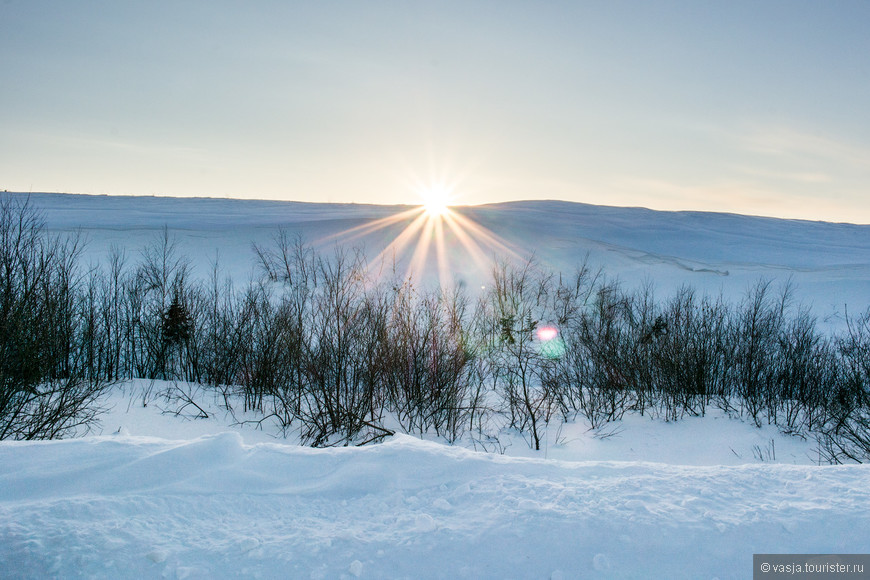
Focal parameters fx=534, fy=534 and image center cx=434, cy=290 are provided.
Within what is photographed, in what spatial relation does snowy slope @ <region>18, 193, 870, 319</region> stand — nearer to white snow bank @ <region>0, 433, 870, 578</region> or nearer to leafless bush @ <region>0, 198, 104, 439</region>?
leafless bush @ <region>0, 198, 104, 439</region>

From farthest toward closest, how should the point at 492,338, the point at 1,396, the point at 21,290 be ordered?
1. the point at 492,338
2. the point at 21,290
3. the point at 1,396

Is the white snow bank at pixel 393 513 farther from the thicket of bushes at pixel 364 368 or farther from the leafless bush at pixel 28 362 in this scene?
the leafless bush at pixel 28 362

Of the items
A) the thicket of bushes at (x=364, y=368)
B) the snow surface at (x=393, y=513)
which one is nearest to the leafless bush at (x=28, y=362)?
the thicket of bushes at (x=364, y=368)

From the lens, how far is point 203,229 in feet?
144

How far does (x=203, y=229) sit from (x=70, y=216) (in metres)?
13.5

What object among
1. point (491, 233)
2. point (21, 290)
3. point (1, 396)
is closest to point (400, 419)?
point (1, 396)

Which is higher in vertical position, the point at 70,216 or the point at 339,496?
the point at 70,216

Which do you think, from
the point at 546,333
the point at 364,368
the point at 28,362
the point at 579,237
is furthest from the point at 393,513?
the point at 579,237

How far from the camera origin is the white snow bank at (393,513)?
9.45 ft

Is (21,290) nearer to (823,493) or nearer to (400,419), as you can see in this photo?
(400,419)

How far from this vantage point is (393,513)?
3414 mm

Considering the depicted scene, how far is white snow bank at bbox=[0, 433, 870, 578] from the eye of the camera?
2881 millimetres

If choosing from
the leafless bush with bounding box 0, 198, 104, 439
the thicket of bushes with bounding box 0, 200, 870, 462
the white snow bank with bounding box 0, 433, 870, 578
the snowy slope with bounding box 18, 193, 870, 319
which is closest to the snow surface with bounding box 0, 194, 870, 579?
the white snow bank with bounding box 0, 433, 870, 578

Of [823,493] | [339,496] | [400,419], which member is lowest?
[400,419]
